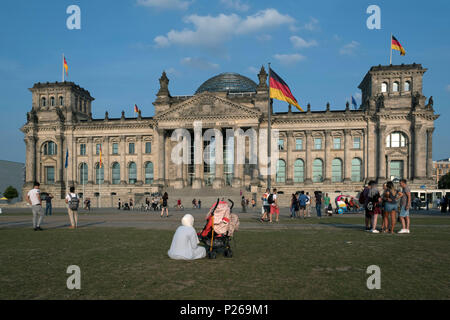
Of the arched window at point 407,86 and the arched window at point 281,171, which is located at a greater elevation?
the arched window at point 407,86

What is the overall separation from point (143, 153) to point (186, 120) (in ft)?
42.1

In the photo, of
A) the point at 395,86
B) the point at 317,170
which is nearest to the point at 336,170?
the point at 317,170

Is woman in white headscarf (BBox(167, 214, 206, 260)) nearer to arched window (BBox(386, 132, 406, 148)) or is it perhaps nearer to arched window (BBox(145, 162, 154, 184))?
arched window (BBox(386, 132, 406, 148))

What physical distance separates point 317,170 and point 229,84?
25.6m

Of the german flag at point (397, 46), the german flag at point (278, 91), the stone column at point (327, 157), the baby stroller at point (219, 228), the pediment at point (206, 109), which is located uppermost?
the german flag at point (397, 46)

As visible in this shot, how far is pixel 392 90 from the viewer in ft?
197

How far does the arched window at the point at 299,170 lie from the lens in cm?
6362

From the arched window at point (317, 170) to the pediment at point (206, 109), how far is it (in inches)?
572

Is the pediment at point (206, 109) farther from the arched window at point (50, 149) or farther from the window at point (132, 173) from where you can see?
the arched window at point (50, 149)

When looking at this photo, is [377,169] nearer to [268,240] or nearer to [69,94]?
[268,240]

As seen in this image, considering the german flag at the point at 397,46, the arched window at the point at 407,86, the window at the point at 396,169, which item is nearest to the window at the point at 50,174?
the window at the point at 396,169

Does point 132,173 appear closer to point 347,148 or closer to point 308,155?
point 308,155

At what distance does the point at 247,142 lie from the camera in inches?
2419

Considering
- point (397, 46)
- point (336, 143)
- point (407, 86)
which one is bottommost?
point (336, 143)
